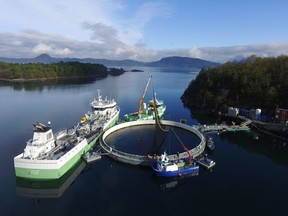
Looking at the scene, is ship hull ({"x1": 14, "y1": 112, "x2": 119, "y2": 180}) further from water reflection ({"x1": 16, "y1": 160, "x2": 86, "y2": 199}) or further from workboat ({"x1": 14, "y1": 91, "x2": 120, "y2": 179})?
water reflection ({"x1": 16, "y1": 160, "x2": 86, "y2": 199})

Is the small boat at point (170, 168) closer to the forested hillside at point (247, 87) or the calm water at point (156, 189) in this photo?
the calm water at point (156, 189)

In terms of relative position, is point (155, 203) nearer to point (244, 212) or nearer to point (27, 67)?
point (244, 212)

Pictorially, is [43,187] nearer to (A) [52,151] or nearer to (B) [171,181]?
(A) [52,151]

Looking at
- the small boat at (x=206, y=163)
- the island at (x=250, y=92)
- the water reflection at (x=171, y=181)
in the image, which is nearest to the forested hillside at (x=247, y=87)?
the island at (x=250, y=92)

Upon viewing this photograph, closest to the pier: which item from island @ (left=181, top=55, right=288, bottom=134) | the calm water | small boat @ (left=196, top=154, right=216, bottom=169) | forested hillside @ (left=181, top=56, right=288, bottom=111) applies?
island @ (left=181, top=55, right=288, bottom=134)

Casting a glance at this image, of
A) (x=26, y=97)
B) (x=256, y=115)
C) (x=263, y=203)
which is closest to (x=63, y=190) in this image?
(x=263, y=203)

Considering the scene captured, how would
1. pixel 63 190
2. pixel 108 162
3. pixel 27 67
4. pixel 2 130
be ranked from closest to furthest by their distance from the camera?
1. pixel 63 190
2. pixel 108 162
3. pixel 2 130
4. pixel 27 67
